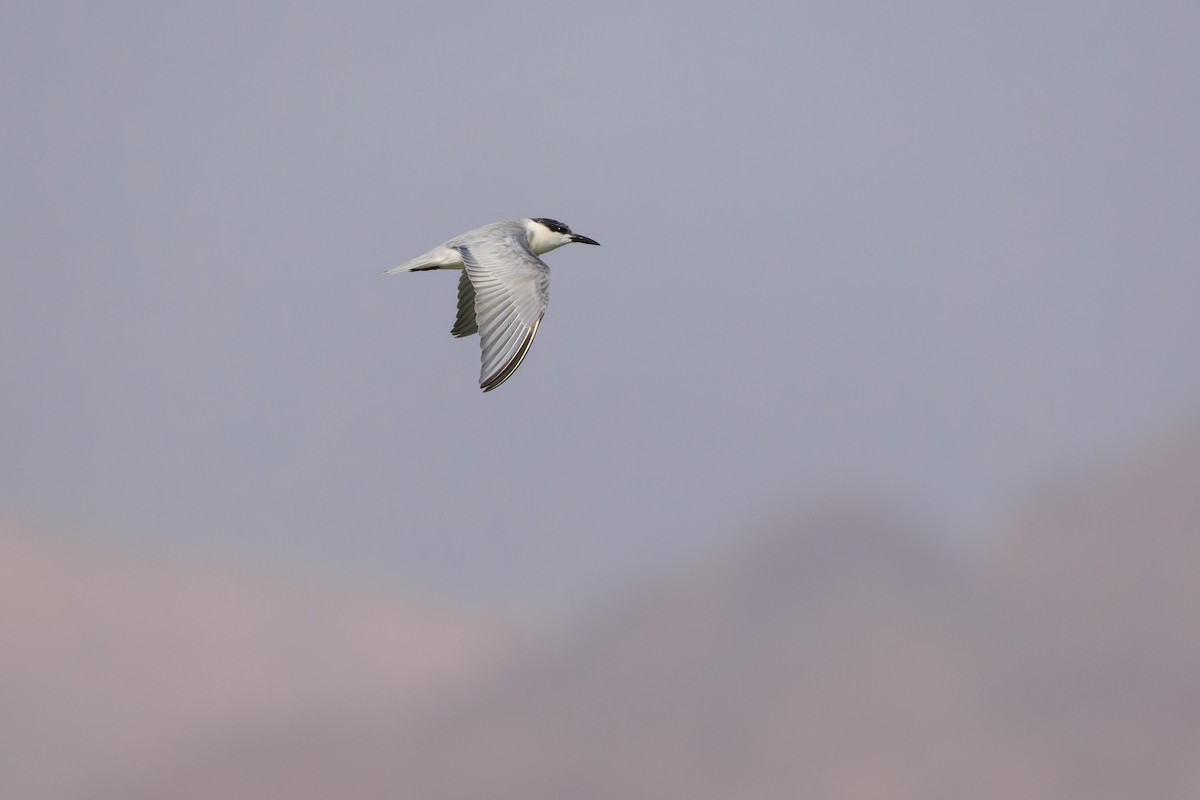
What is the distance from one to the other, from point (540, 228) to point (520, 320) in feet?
14.1

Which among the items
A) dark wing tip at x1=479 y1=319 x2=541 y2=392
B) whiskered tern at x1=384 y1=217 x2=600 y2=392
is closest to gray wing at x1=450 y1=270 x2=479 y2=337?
whiskered tern at x1=384 y1=217 x2=600 y2=392

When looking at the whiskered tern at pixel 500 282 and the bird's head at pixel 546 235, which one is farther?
the bird's head at pixel 546 235

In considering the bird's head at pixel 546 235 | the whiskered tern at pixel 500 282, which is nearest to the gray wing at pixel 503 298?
the whiskered tern at pixel 500 282

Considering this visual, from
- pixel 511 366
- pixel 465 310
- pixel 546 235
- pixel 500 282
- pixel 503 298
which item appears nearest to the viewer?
pixel 511 366

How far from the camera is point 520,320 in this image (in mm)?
15203

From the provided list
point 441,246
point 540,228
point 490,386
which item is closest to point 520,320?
point 490,386

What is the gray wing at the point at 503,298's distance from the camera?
1467 cm

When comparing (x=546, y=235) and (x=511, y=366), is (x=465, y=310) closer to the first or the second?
(x=546, y=235)

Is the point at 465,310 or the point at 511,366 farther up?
the point at 465,310

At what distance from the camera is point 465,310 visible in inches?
715

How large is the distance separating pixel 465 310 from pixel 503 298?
260 centimetres

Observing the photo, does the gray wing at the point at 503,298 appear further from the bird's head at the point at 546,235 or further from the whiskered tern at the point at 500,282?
the bird's head at the point at 546,235

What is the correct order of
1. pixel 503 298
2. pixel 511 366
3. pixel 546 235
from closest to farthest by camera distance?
pixel 511 366, pixel 503 298, pixel 546 235

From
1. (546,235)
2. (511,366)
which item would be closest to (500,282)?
(511,366)
